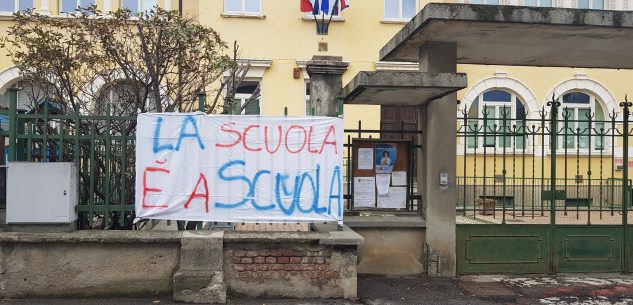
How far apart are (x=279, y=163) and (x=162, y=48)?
2.38 meters

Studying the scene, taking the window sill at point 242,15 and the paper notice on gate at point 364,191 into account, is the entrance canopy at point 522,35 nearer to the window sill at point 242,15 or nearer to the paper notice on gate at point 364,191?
the paper notice on gate at point 364,191

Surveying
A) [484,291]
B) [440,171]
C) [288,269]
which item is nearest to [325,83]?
[440,171]

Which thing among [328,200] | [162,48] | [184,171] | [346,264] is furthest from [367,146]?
[162,48]

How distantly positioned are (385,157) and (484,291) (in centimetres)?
217

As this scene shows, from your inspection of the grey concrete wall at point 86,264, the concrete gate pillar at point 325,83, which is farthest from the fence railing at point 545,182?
the grey concrete wall at point 86,264

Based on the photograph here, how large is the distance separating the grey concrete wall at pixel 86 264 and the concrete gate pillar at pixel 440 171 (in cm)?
350

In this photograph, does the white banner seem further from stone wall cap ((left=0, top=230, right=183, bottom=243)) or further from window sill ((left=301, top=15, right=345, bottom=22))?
A: window sill ((left=301, top=15, right=345, bottom=22))

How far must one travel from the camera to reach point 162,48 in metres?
7.45

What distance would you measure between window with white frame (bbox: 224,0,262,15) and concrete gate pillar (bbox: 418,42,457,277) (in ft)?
31.0

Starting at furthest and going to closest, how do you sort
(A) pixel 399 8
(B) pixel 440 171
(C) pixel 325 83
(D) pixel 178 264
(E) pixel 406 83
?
(A) pixel 399 8 → (B) pixel 440 171 → (C) pixel 325 83 → (E) pixel 406 83 → (D) pixel 178 264

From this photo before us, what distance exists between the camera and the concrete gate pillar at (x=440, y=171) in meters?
7.68

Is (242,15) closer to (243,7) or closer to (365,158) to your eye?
(243,7)

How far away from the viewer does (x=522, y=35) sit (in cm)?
739

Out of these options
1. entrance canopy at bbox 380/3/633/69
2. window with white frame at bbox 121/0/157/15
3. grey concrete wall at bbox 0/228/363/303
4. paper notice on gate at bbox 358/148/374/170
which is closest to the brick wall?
grey concrete wall at bbox 0/228/363/303
